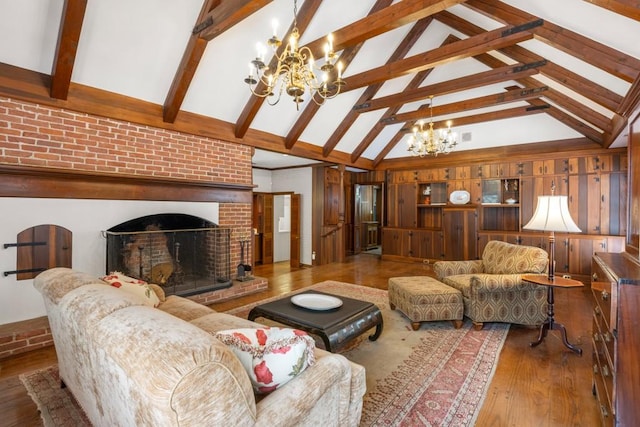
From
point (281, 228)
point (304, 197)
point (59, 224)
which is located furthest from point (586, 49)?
point (281, 228)

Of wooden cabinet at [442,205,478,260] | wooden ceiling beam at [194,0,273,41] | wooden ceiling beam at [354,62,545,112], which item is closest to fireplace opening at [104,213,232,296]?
wooden ceiling beam at [194,0,273,41]

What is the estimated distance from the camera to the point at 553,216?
2846 mm

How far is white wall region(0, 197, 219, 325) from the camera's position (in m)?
2.96

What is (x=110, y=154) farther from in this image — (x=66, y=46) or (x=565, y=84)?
(x=565, y=84)

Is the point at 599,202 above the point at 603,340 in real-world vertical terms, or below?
above

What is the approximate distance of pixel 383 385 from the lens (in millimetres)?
2305

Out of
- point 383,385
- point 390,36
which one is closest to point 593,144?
point 390,36

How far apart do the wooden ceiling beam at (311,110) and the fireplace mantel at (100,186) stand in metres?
1.42

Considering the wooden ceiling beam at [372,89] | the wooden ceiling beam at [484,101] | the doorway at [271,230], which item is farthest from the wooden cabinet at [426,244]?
the wooden ceiling beam at [372,89]

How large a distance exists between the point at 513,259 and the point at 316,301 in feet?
8.07

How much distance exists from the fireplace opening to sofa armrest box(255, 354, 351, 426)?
10.00ft

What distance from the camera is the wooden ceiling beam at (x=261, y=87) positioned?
12.3ft

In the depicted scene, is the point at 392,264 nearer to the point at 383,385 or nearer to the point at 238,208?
the point at 238,208

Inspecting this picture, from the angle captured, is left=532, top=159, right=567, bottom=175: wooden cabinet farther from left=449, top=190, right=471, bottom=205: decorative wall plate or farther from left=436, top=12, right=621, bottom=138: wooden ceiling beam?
left=449, top=190, right=471, bottom=205: decorative wall plate
